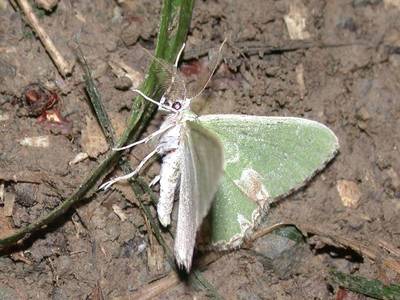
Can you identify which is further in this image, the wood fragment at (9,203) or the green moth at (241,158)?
the green moth at (241,158)

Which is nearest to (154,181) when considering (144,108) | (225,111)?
(144,108)

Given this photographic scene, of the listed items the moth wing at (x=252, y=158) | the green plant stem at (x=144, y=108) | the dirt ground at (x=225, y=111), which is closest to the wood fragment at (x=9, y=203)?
the dirt ground at (x=225, y=111)

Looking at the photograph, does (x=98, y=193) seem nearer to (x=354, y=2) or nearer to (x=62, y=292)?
(x=62, y=292)

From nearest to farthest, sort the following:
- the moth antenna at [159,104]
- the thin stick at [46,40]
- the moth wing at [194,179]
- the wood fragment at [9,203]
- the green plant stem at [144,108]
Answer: the moth wing at [194,179]
the green plant stem at [144,108]
the wood fragment at [9,203]
the moth antenna at [159,104]
the thin stick at [46,40]

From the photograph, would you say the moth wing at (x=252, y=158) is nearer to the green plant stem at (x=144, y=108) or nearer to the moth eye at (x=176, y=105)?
the moth eye at (x=176, y=105)

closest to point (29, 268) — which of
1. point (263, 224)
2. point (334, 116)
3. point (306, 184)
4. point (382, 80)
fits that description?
point (263, 224)

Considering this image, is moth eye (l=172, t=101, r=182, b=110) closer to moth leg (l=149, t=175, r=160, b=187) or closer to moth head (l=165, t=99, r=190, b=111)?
moth head (l=165, t=99, r=190, b=111)
